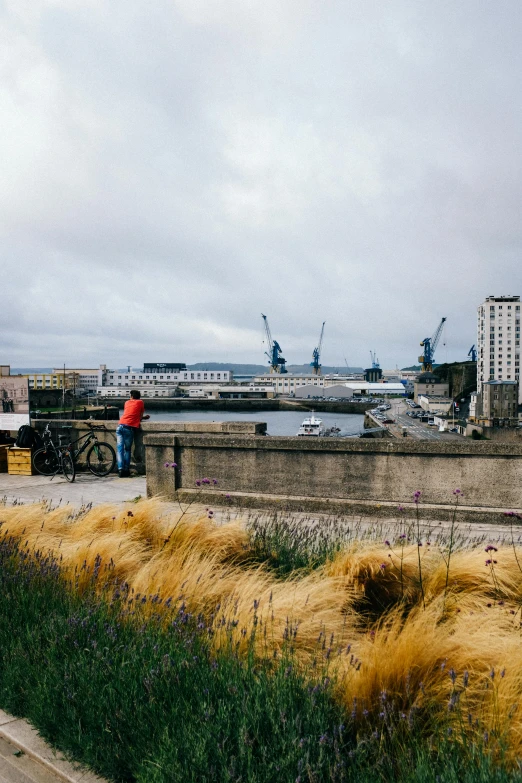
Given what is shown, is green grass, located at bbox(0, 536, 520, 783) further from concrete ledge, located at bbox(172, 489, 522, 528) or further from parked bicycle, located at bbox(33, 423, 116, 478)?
parked bicycle, located at bbox(33, 423, 116, 478)

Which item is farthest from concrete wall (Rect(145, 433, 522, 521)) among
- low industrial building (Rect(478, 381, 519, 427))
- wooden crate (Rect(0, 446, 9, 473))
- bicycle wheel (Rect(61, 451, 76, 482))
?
low industrial building (Rect(478, 381, 519, 427))

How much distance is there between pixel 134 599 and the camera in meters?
4.46

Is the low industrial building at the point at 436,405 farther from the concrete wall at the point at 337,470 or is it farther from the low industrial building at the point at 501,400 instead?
the concrete wall at the point at 337,470

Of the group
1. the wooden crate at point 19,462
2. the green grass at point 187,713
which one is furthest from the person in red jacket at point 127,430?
the green grass at point 187,713

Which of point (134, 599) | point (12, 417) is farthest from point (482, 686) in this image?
point (12, 417)

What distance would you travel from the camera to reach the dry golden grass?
316 cm

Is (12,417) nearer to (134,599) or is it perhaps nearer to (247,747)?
(134,599)

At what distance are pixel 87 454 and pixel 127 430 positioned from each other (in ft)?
5.49

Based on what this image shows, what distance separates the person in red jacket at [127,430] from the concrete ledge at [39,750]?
27.2ft

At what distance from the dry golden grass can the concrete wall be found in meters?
2.39

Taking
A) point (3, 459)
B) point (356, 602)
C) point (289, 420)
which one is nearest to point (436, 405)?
point (289, 420)

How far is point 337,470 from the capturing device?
852 centimetres

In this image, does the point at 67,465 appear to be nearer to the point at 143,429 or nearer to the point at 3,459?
the point at 143,429

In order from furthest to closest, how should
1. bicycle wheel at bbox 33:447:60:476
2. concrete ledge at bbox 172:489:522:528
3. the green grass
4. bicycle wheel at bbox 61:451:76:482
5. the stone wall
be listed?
bicycle wheel at bbox 33:447:60:476
bicycle wheel at bbox 61:451:76:482
the stone wall
concrete ledge at bbox 172:489:522:528
the green grass
